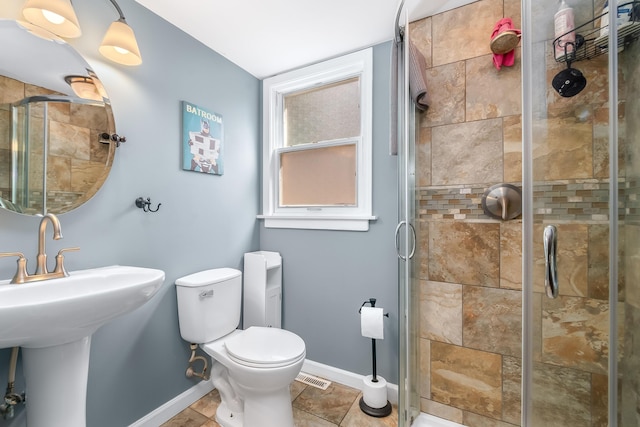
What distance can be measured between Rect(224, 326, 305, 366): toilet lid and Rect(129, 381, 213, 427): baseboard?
0.54 meters

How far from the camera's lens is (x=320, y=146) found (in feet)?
6.86

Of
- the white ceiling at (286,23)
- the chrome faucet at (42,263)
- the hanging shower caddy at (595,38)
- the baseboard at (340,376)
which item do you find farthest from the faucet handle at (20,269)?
the hanging shower caddy at (595,38)

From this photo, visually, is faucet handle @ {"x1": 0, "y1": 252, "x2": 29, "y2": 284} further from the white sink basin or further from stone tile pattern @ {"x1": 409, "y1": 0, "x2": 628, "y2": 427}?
stone tile pattern @ {"x1": 409, "y1": 0, "x2": 628, "y2": 427}

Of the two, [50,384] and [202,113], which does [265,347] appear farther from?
[202,113]

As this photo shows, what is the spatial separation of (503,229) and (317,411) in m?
1.47

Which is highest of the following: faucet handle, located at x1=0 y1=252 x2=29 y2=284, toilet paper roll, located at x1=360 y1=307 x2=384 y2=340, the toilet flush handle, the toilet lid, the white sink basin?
faucet handle, located at x1=0 y1=252 x2=29 y2=284

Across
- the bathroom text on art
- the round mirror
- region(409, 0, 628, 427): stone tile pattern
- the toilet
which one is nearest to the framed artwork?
the bathroom text on art

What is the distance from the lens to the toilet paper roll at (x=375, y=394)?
1635 millimetres

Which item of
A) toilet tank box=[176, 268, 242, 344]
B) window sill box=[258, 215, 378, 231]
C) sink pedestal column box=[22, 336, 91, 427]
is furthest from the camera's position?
window sill box=[258, 215, 378, 231]

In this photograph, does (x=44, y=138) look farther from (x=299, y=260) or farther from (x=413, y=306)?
(x=413, y=306)

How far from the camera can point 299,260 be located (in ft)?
6.87

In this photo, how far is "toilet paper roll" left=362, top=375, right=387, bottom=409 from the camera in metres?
1.63

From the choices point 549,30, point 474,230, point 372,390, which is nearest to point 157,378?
point 372,390

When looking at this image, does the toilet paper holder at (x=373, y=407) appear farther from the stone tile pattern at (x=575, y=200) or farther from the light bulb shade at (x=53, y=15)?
the light bulb shade at (x=53, y=15)
